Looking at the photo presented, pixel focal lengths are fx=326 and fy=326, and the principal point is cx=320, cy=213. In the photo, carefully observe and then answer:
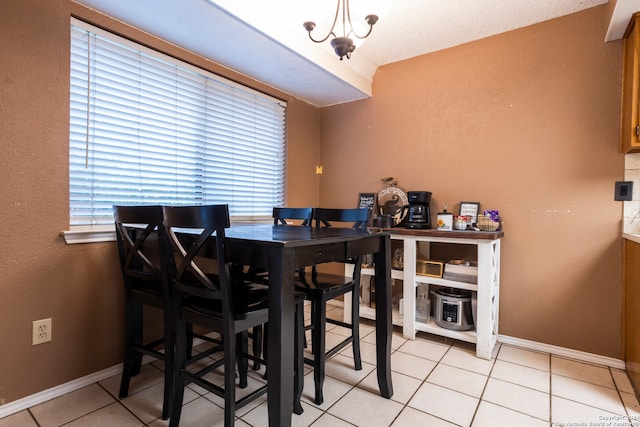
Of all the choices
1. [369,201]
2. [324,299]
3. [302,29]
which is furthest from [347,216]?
[302,29]

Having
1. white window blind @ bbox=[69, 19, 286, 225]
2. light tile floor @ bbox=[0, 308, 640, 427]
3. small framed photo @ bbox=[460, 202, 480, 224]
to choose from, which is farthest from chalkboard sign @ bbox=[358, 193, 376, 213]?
light tile floor @ bbox=[0, 308, 640, 427]

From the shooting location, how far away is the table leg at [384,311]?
1.70m

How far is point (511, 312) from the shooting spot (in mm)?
2473

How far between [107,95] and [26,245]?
946 millimetres

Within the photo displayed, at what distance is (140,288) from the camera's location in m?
1.74

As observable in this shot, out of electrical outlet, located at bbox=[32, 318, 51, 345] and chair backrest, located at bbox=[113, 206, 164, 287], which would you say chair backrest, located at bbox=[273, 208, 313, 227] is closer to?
chair backrest, located at bbox=[113, 206, 164, 287]

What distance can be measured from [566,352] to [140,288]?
2.78 m

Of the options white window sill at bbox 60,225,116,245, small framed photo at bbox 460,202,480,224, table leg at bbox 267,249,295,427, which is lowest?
table leg at bbox 267,249,295,427

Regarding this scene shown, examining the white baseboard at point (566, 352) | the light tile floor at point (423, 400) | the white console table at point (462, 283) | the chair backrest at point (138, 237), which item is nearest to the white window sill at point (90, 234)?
the chair backrest at point (138, 237)

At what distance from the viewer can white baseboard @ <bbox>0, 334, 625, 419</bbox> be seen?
1604mm

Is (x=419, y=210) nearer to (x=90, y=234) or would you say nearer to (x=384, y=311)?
(x=384, y=311)

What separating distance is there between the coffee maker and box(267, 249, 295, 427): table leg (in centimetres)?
176

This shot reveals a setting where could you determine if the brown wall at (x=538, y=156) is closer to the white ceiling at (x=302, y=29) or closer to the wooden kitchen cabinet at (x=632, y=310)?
the wooden kitchen cabinet at (x=632, y=310)

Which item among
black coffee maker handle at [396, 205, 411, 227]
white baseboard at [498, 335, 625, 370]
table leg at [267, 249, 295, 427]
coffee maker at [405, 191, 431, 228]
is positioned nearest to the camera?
table leg at [267, 249, 295, 427]
